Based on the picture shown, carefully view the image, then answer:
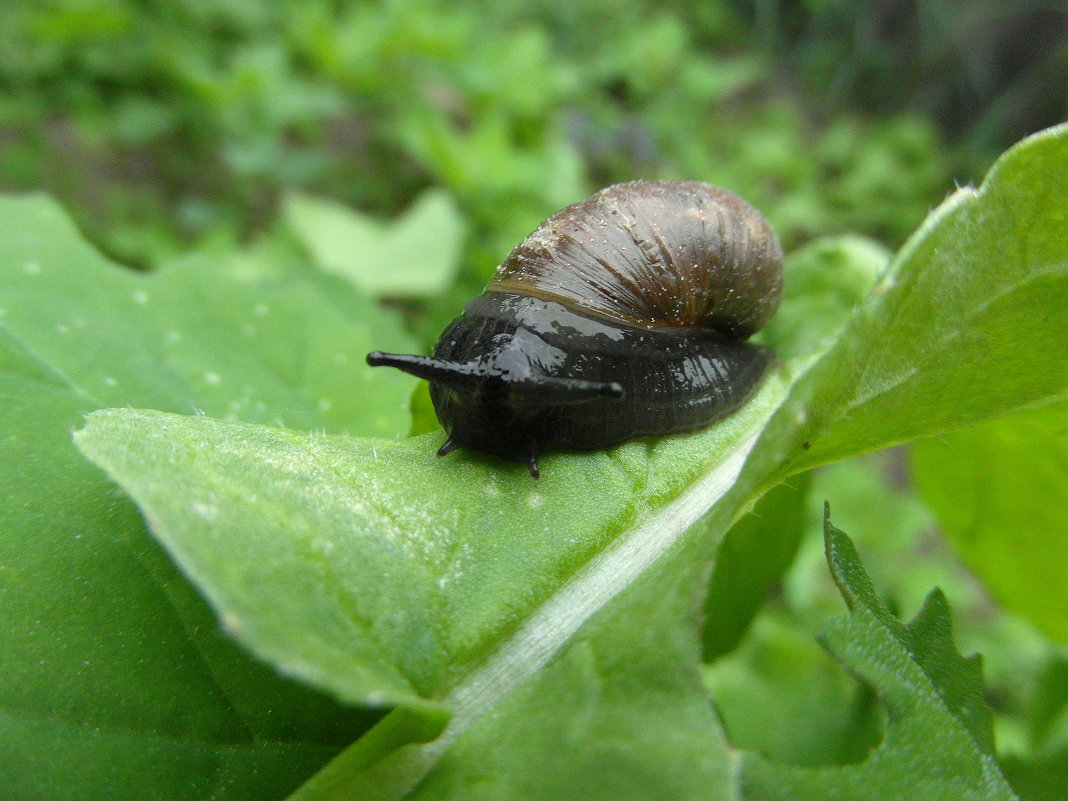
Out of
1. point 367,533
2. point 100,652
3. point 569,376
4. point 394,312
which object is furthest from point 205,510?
point 394,312

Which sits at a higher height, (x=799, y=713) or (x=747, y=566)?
(x=747, y=566)

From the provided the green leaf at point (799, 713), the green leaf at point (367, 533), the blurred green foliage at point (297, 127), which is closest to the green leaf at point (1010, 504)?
the green leaf at point (799, 713)

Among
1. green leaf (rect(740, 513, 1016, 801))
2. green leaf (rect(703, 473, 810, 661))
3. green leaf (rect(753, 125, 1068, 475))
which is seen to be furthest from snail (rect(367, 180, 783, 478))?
green leaf (rect(740, 513, 1016, 801))

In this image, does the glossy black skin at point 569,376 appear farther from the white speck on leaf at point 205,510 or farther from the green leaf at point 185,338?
the white speck on leaf at point 205,510

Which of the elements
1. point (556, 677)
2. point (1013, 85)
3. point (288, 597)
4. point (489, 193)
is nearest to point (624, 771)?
point (556, 677)

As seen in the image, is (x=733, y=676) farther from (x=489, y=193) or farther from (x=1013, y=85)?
(x=1013, y=85)

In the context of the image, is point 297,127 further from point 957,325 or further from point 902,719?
point 902,719
